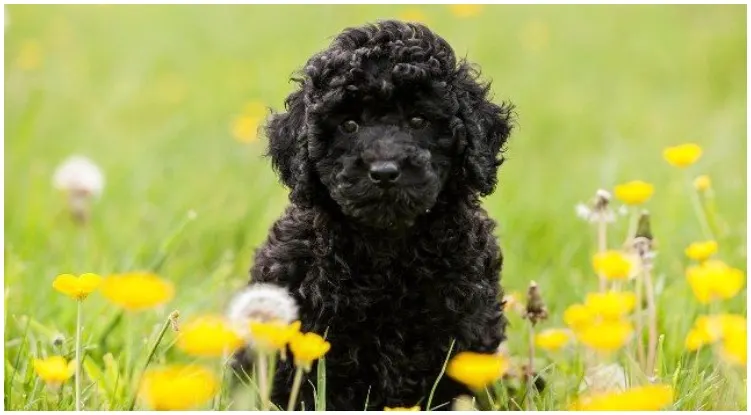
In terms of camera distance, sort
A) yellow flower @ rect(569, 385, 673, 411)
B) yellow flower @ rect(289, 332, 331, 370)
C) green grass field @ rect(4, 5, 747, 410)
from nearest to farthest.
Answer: yellow flower @ rect(569, 385, 673, 411), yellow flower @ rect(289, 332, 331, 370), green grass field @ rect(4, 5, 747, 410)

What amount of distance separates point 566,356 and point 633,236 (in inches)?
31.2

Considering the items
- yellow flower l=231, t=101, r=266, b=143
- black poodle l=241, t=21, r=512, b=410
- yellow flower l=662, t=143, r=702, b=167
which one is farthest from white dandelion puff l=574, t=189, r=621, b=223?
yellow flower l=231, t=101, r=266, b=143

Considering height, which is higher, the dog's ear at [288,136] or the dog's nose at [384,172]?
the dog's ear at [288,136]

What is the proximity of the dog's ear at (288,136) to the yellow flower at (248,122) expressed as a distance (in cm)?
264

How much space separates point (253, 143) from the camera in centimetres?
747

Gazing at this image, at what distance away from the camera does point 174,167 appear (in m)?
7.19

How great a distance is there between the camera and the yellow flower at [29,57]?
8.18 meters

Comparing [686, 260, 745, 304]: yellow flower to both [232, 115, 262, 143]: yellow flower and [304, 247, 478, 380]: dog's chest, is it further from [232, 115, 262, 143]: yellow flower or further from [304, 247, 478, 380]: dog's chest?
[232, 115, 262, 143]: yellow flower

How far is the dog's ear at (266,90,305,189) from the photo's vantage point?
148 inches

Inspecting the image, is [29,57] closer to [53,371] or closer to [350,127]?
[350,127]

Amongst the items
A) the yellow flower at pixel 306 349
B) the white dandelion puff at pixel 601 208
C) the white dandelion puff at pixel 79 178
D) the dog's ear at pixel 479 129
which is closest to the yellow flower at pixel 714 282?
the yellow flower at pixel 306 349

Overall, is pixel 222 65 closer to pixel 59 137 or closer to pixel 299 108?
pixel 59 137

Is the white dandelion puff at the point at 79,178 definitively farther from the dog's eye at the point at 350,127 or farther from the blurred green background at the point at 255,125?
the dog's eye at the point at 350,127

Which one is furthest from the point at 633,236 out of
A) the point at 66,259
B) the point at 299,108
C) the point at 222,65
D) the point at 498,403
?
the point at 222,65
